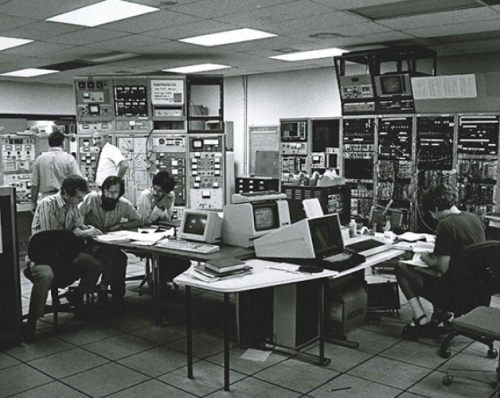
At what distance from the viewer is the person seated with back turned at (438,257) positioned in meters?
3.90

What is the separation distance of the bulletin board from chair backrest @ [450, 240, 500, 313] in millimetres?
5942

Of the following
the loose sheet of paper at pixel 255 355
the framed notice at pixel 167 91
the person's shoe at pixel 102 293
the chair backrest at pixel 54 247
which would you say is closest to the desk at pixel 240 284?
the loose sheet of paper at pixel 255 355

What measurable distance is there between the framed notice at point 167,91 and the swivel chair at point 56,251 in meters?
3.64

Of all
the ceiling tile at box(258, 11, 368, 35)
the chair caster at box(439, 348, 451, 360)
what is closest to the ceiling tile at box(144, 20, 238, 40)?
the ceiling tile at box(258, 11, 368, 35)

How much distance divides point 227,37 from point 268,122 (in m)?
3.29

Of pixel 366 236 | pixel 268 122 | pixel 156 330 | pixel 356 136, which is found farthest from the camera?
pixel 268 122

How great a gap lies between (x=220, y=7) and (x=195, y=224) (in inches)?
82.0

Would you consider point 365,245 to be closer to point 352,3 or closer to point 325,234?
point 325,234

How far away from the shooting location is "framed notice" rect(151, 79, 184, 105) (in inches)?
302

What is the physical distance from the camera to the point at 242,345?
4.19 m

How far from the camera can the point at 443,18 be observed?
18.1 ft

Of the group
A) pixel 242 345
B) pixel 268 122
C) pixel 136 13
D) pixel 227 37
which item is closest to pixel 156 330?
pixel 242 345

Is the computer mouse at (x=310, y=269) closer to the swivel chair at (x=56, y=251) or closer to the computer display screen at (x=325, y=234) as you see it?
the computer display screen at (x=325, y=234)

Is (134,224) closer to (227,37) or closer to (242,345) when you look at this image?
(242,345)
